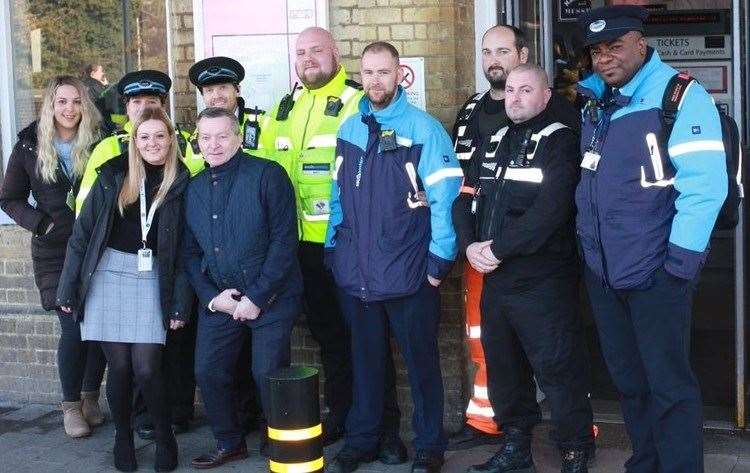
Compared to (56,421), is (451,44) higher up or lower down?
higher up

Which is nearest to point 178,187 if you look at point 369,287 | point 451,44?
point 369,287

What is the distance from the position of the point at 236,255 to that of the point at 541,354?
1.55m

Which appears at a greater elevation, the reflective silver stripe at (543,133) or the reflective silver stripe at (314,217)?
the reflective silver stripe at (543,133)

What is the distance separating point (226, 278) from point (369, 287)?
73cm

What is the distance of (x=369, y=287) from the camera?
5.83m

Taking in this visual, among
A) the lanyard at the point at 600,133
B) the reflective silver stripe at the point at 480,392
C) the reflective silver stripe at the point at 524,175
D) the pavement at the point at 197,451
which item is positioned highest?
the lanyard at the point at 600,133

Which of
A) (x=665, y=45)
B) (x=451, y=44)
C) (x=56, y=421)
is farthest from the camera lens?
(x=665, y=45)

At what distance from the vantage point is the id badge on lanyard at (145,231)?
19.9 feet

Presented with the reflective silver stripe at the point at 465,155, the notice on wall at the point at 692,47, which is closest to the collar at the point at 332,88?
the reflective silver stripe at the point at 465,155

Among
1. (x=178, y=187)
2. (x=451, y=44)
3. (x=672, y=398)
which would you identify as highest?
(x=451, y=44)

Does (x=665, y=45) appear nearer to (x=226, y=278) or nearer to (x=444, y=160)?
(x=444, y=160)

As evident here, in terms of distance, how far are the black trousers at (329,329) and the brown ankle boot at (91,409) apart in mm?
1436

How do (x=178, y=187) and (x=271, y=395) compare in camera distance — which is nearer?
(x=271, y=395)

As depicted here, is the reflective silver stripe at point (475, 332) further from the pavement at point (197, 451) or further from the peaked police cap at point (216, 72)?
the peaked police cap at point (216, 72)
